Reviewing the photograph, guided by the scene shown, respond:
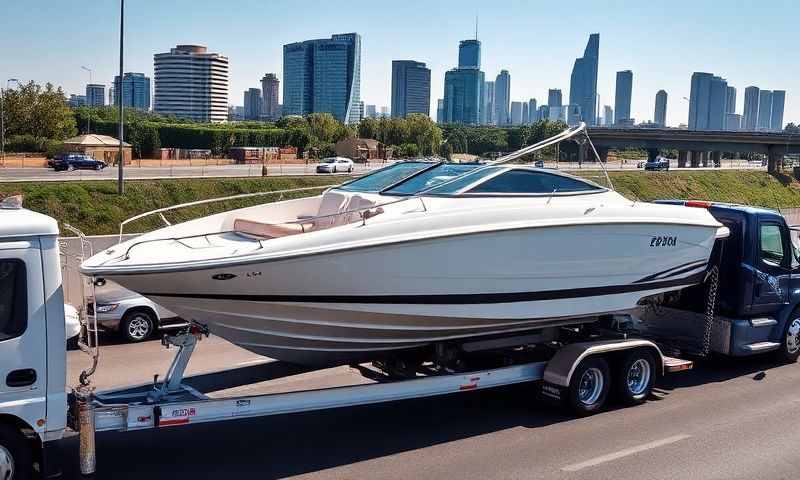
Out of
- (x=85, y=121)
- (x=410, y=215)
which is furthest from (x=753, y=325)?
(x=85, y=121)

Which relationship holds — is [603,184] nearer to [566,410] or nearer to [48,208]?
[566,410]

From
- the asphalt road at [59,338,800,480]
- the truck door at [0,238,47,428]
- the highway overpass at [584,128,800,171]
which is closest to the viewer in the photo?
the truck door at [0,238,47,428]

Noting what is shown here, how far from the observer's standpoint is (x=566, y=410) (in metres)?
8.77

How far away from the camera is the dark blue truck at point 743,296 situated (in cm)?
1030

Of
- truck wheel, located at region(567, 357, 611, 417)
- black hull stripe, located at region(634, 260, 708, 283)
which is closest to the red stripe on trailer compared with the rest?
truck wheel, located at region(567, 357, 611, 417)

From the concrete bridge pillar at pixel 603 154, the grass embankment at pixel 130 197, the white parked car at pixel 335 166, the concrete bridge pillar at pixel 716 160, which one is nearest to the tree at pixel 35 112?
the white parked car at pixel 335 166

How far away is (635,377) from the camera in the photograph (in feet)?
30.5

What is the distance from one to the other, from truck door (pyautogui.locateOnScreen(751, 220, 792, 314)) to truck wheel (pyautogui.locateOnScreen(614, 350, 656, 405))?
82.9 inches

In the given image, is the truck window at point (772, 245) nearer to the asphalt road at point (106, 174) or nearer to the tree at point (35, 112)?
the asphalt road at point (106, 174)

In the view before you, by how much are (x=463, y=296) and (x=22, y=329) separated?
3.94 metres

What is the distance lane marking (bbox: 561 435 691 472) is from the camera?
734cm

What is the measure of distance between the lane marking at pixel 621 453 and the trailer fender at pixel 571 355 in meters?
0.96

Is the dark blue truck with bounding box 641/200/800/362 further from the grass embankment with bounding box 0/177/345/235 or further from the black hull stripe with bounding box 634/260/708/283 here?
the grass embankment with bounding box 0/177/345/235

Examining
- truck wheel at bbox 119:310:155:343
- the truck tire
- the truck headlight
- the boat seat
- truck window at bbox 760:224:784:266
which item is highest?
the boat seat
